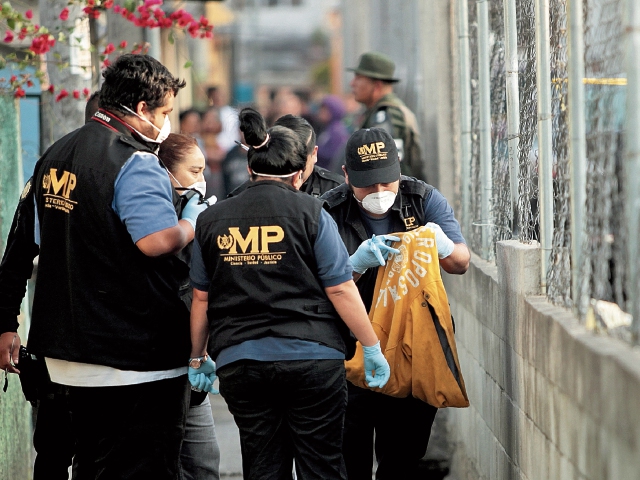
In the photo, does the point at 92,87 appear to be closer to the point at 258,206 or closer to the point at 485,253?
the point at 485,253

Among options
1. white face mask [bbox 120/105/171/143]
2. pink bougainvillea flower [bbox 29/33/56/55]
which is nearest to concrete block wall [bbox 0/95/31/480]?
pink bougainvillea flower [bbox 29/33/56/55]

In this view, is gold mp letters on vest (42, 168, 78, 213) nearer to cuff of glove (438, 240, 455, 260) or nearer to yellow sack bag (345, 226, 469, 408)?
yellow sack bag (345, 226, 469, 408)

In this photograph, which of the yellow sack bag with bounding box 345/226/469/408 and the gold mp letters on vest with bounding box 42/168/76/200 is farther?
the yellow sack bag with bounding box 345/226/469/408

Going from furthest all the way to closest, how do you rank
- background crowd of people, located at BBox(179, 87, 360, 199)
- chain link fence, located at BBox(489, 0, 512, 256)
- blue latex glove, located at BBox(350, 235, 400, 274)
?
background crowd of people, located at BBox(179, 87, 360, 199) → chain link fence, located at BBox(489, 0, 512, 256) → blue latex glove, located at BBox(350, 235, 400, 274)

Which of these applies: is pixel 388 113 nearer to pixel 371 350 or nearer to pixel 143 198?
pixel 371 350

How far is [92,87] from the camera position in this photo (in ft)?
23.7

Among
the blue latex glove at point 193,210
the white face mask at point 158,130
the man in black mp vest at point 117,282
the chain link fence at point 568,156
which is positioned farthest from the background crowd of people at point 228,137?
the man in black mp vest at point 117,282

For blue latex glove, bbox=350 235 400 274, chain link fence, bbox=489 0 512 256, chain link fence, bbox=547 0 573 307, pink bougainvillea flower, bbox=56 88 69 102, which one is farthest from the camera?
pink bougainvillea flower, bbox=56 88 69 102

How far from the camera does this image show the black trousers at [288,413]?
3994 millimetres

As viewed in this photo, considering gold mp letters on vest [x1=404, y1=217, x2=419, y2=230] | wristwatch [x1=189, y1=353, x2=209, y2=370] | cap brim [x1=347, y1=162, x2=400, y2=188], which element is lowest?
wristwatch [x1=189, y1=353, x2=209, y2=370]

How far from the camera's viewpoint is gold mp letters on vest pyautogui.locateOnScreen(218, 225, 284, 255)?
396cm

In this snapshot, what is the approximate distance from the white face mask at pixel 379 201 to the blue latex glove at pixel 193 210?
70 cm

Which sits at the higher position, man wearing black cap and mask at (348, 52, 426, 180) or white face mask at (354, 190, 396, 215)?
man wearing black cap and mask at (348, 52, 426, 180)

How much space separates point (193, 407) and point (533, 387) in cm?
156
